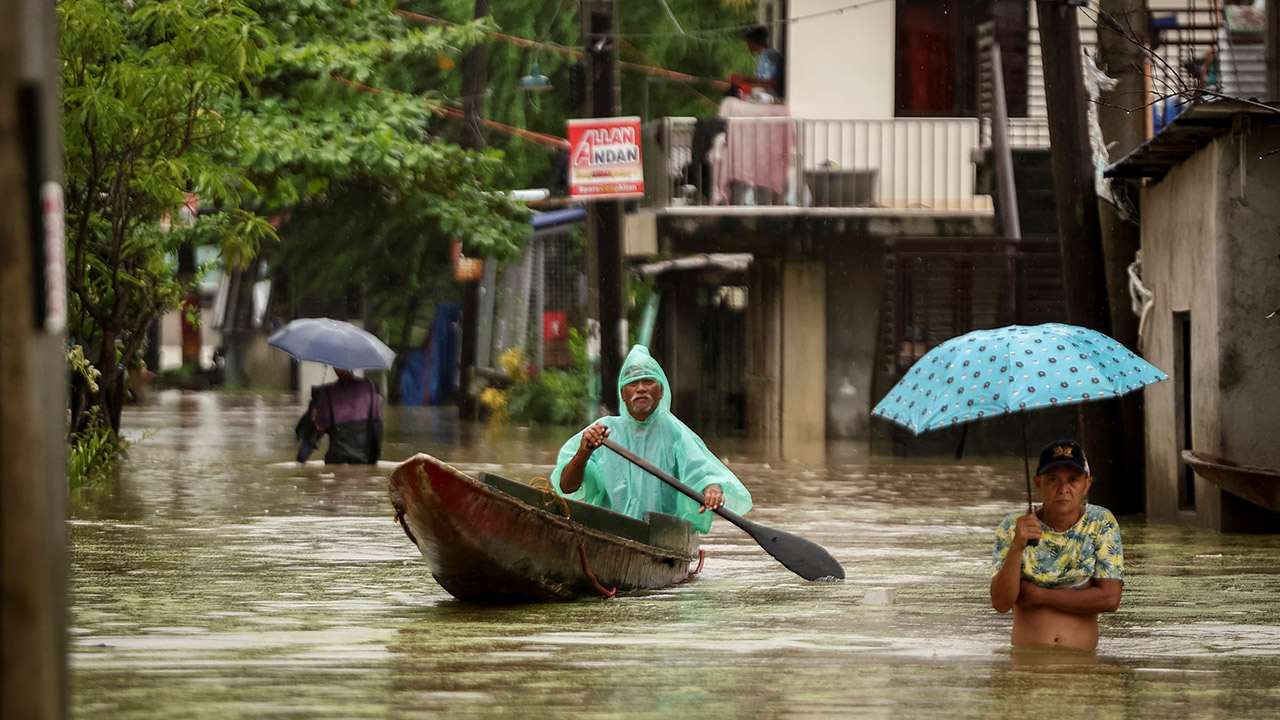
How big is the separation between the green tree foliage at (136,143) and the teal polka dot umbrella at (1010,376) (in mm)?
8956

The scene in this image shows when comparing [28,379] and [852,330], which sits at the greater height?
[28,379]

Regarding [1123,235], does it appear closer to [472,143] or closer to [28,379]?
[28,379]

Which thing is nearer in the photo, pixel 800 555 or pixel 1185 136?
pixel 800 555

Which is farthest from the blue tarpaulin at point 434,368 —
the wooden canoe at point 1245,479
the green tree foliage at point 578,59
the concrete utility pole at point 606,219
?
the wooden canoe at point 1245,479

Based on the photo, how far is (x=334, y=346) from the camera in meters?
20.7

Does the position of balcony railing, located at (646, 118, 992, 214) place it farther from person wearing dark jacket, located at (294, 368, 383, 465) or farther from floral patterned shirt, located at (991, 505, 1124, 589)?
floral patterned shirt, located at (991, 505, 1124, 589)

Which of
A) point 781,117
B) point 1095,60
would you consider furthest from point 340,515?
point 781,117

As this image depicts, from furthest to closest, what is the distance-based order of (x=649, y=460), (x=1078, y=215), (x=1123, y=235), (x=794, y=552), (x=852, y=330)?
1. (x=852, y=330)
2. (x=1123, y=235)
3. (x=1078, y=215)
4. (x=794, y=552)
5. (x=649, y=460)

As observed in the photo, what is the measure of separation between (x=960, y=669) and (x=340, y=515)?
876 centimetres

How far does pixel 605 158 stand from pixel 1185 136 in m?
9.05

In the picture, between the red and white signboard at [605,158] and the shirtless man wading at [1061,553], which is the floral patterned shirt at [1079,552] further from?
the red and white signboard at [605,158]

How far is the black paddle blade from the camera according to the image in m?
11.3

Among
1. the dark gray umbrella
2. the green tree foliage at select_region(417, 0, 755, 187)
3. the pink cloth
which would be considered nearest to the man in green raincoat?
the dark gray umbrella

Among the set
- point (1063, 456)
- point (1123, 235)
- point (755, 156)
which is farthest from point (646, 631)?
point (755, 156)
